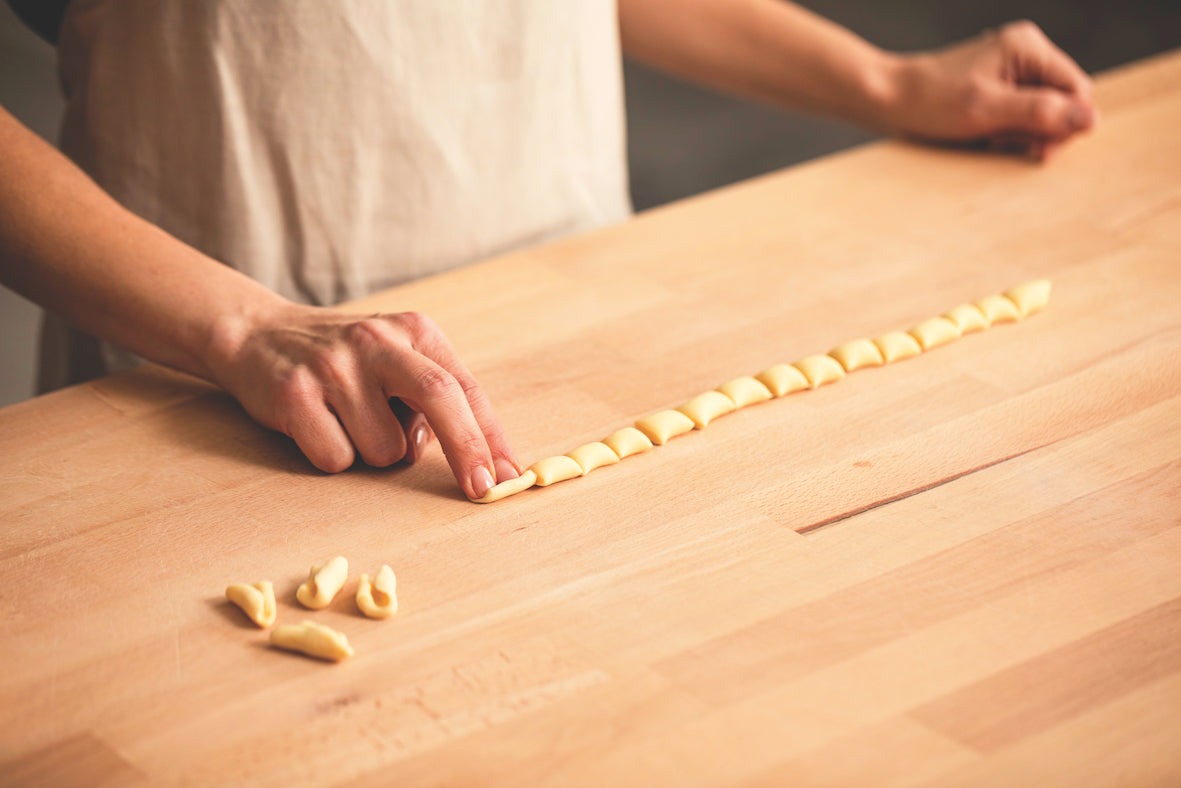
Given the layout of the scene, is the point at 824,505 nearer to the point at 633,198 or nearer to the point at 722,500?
the point at 722,500

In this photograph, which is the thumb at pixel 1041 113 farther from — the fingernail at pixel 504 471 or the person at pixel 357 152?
the fingernail at pixel 504 471

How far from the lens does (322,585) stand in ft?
2.51

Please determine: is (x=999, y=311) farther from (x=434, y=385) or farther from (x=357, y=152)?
(x=357, y=152)

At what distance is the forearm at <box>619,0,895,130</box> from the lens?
1502 mm

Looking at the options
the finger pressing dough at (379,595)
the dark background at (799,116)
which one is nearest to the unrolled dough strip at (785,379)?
the finger pressing dough at (379,595)

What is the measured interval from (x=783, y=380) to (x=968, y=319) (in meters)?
0.22

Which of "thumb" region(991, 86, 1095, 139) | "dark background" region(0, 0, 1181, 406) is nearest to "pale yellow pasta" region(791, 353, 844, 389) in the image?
"thumb" region(991, 86, 1095, 139)

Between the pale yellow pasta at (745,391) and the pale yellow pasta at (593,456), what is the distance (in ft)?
0.44

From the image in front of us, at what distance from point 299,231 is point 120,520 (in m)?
0.49

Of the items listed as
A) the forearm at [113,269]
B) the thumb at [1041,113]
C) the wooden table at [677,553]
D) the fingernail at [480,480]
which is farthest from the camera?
the thumb at [1041,113]

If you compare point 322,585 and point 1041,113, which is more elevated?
point 1041,113

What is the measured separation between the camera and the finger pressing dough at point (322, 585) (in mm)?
764

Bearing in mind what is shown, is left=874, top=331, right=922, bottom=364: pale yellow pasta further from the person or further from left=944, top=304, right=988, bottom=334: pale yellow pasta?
the person

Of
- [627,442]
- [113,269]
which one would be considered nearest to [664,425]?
[627,442]
